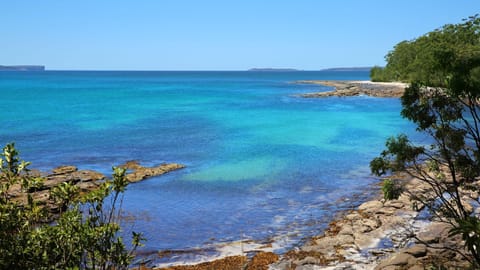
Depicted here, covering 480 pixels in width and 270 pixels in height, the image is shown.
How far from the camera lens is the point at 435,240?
14.4m

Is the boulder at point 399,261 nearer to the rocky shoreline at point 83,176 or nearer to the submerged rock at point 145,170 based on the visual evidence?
the rocky shoreline at point 83,176

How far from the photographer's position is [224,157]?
32.1 metres

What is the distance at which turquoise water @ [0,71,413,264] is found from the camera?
18.3 metres

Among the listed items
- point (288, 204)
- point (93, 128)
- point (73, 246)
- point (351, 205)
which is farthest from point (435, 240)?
point (93, 128)

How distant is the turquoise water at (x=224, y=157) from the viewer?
18.3 m

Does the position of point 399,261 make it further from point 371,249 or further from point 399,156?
point 399,156

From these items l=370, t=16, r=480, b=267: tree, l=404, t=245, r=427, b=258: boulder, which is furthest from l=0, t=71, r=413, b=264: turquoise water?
l=370, t=16, r=480, b=267: tree

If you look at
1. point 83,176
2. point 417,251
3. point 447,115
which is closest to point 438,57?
point 447,115

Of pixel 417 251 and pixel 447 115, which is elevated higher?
pixel 447 115

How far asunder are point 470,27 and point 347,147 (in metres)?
53.9

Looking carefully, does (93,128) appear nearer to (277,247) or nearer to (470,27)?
(277,247)

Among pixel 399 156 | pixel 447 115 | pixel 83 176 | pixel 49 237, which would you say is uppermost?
pixel 447 115

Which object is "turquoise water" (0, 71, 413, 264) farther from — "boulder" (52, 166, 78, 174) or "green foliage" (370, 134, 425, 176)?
"green foliage" (370, 134, 425, 176)

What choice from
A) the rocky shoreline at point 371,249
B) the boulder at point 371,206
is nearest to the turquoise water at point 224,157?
the boulder at point 371,206
